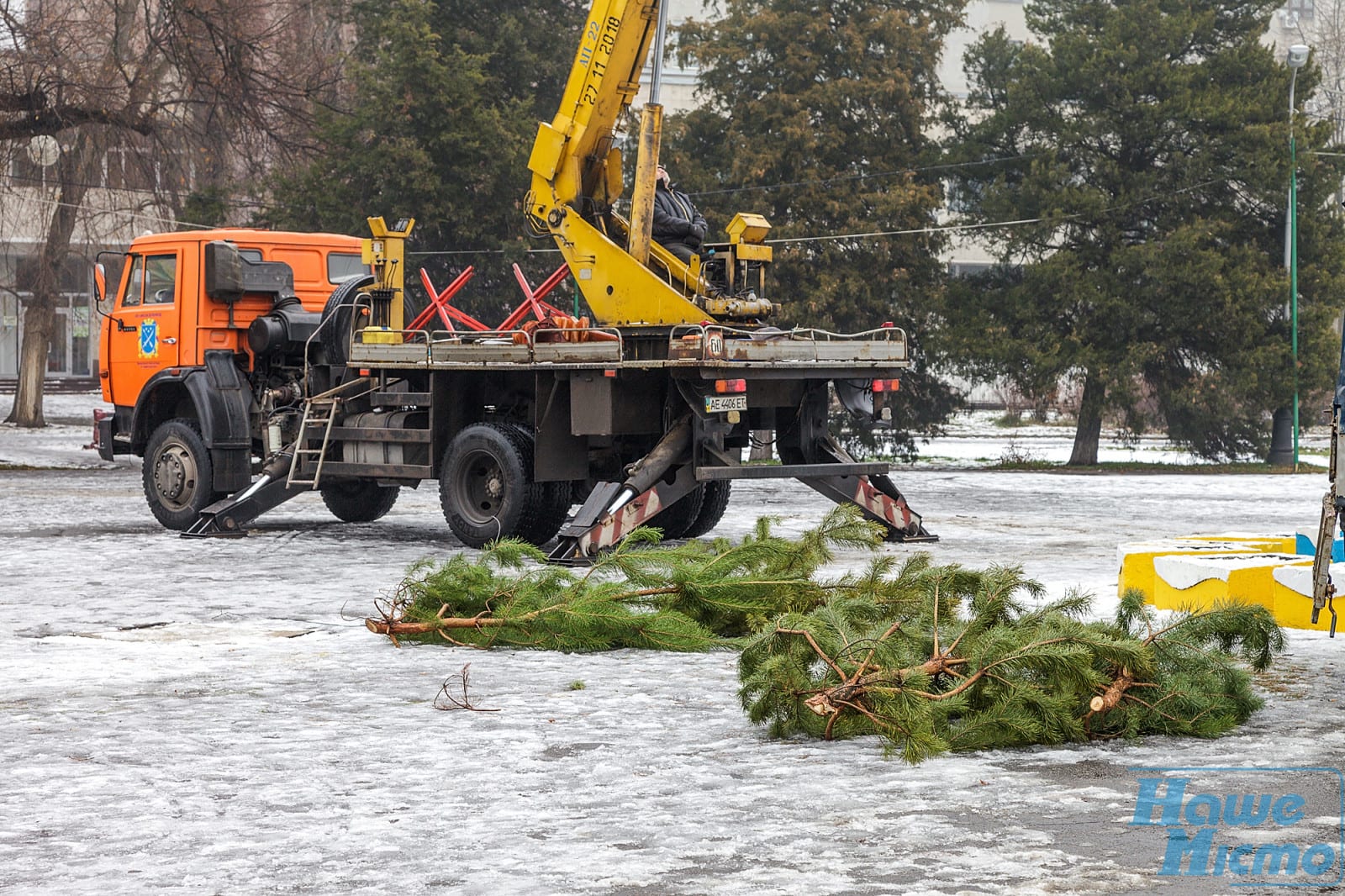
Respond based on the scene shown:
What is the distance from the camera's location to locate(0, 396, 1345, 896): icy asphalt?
5.14m

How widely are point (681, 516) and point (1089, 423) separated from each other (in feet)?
56.7

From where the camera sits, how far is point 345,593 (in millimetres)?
11820

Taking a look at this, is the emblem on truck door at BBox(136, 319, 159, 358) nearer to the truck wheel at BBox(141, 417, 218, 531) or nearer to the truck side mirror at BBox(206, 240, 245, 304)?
the truck wheel at BBox(141, 417, 218, 531)

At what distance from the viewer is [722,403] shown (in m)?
13.5

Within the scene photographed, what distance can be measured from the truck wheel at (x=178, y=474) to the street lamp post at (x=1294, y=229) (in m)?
19.8

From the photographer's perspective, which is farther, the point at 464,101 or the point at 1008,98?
the point at 464,101

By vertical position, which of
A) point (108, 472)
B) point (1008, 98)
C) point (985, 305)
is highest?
point (1008, 98)

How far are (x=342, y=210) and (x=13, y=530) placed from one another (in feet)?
64.2

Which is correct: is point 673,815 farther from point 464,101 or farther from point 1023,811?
point 464,101

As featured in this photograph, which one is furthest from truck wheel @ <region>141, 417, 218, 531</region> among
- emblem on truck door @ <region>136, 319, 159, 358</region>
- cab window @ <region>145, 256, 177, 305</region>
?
cab window @ <region>145, 256, 177, 305</region>

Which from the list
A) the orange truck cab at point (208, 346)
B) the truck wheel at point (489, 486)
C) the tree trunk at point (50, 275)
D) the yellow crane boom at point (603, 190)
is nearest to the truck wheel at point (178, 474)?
the orange truck cab at point (208, 346)

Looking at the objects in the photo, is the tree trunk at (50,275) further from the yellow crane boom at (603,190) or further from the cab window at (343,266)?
the yellow crane boom at (603,190)

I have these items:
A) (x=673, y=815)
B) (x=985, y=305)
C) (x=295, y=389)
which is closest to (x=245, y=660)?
(x=673, y=815)

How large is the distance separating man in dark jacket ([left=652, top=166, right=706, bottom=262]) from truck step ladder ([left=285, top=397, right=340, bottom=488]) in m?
3.34
